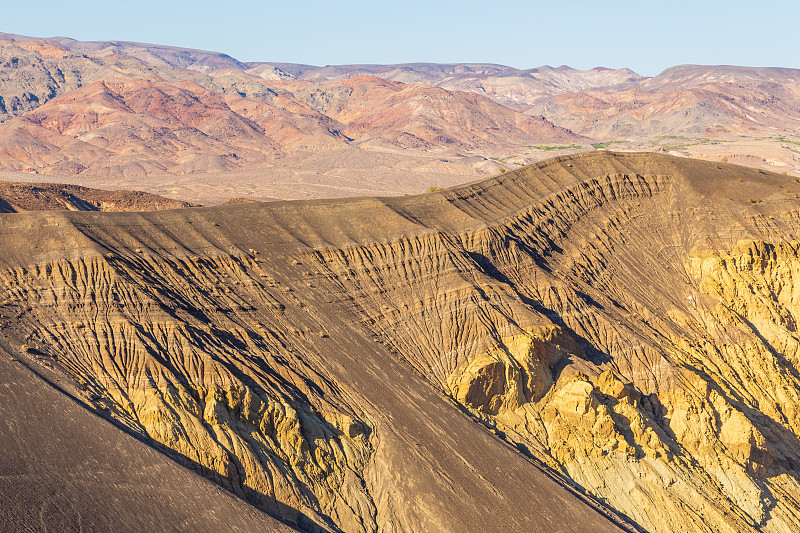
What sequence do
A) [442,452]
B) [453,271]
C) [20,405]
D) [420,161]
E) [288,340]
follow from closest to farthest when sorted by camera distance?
[20,405], [442,452], [288,340], [453,271], [420,161]

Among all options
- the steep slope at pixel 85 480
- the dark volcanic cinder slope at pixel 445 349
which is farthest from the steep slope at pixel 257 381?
the steep slope at pixel 85 480

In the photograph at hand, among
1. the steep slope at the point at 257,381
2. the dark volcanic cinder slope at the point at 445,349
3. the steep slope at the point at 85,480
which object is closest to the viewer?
the steep slope at the point at 85,480

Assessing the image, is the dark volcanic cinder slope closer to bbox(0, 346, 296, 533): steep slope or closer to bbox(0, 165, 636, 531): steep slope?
bbox(0, 165, 636, 531): steep slope

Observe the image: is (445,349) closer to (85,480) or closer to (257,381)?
(257,381)

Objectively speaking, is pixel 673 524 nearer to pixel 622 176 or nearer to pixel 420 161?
pixel 622 176

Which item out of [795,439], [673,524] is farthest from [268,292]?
[795,439]

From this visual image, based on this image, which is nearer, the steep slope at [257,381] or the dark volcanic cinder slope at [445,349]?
the steep slope at [257,381]

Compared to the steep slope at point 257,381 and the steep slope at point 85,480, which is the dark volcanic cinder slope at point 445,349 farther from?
the steep slope at point 85,480

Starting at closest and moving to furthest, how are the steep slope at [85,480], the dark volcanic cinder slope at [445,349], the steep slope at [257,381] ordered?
the steep slope at [85,480]
the steep slope at [257,381]
the dark volcanic cinder slope at [445,349]
